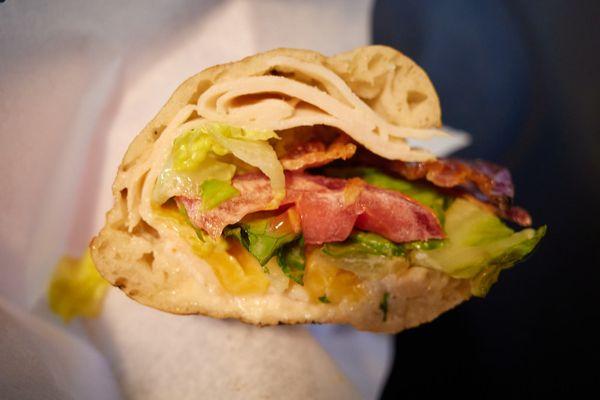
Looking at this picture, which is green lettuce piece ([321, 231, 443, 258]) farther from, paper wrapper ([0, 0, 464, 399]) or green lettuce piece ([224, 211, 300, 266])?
paper wrapper ([0, 0, 464, 399])

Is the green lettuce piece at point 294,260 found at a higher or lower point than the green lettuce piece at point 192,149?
lower

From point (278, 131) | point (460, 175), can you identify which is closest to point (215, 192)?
point (278, 131)

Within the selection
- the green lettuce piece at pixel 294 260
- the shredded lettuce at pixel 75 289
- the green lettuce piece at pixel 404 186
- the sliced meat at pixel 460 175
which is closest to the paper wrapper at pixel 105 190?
the shredded lettuce at pixel 75 289

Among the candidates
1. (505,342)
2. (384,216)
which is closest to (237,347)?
(384,216)

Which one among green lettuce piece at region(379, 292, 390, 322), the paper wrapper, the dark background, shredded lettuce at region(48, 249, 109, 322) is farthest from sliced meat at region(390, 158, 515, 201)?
shredded lettuce at region(48, 249, 109, 322)

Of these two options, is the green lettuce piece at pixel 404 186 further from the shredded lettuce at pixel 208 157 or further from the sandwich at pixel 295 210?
the shredded lettuce at pixel 208 157

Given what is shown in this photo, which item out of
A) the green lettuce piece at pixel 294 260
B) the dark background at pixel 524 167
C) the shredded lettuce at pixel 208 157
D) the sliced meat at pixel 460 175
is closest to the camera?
the shredded lettuce at pixel 208 157
